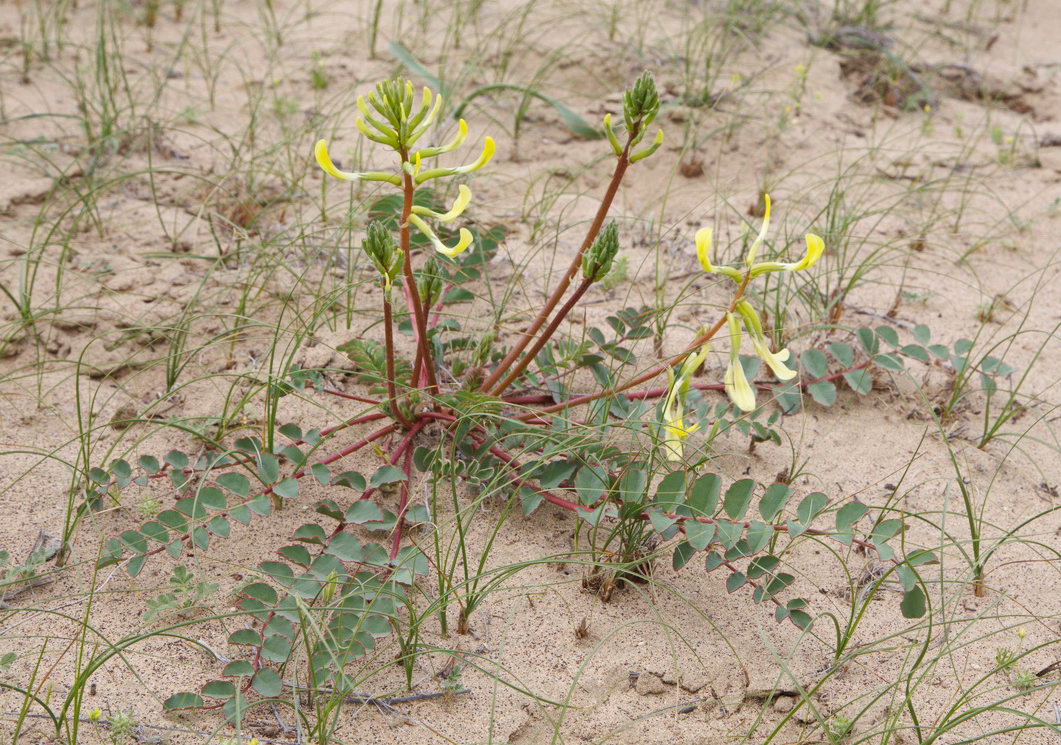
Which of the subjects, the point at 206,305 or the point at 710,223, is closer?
the point at 206,305

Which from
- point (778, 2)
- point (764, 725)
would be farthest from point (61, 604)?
point (778, 2)

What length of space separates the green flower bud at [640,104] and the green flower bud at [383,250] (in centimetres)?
51

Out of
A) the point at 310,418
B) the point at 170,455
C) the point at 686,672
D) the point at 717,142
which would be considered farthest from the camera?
the point at 717,142

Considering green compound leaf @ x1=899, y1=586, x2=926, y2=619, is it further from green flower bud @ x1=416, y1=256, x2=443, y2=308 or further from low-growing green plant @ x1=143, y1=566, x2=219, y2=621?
low-growing green plant @ x1=143, y1=566, x2=219, y2=621

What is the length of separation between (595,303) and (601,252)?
103 cm

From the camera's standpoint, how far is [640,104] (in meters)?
1.77

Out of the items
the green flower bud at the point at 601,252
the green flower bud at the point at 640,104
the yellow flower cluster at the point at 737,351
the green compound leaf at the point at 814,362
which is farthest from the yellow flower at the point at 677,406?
the green compound leaf at the point at 814,362

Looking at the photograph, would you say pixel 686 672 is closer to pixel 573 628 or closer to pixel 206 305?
pixel 573 628

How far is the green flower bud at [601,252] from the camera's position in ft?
5.76

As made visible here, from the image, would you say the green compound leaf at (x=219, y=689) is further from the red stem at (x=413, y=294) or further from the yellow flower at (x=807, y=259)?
the yellow flower at (x=807, y=259)

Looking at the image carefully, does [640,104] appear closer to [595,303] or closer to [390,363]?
[390,363]

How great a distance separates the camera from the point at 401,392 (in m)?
2.12

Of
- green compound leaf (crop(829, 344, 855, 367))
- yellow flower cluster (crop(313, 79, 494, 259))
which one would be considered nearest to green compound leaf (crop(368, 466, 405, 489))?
yellow flower cluster (crop(313, 79, 494, 259))

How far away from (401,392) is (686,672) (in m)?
0.85
